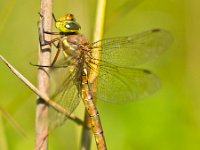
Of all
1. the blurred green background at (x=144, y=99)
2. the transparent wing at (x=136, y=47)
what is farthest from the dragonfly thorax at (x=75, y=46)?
the blurred green background at (x=144, y=99)

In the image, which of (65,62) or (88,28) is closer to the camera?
(65,62)

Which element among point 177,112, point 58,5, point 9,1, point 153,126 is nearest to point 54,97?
point 9,1

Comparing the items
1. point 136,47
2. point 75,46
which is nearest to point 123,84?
point 136,47

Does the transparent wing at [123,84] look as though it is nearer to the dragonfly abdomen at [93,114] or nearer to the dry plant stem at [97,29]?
the dragonfly abdomen at [93,114]

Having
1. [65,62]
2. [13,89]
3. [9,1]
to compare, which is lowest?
[13,89]

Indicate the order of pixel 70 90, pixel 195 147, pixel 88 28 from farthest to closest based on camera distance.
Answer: pixel 195 147 → pixel 88 28 → pixel 70 90

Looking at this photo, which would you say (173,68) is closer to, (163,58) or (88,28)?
(163,58)

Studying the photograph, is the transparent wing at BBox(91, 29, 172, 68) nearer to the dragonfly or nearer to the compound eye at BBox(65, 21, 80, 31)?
the dragonfly
